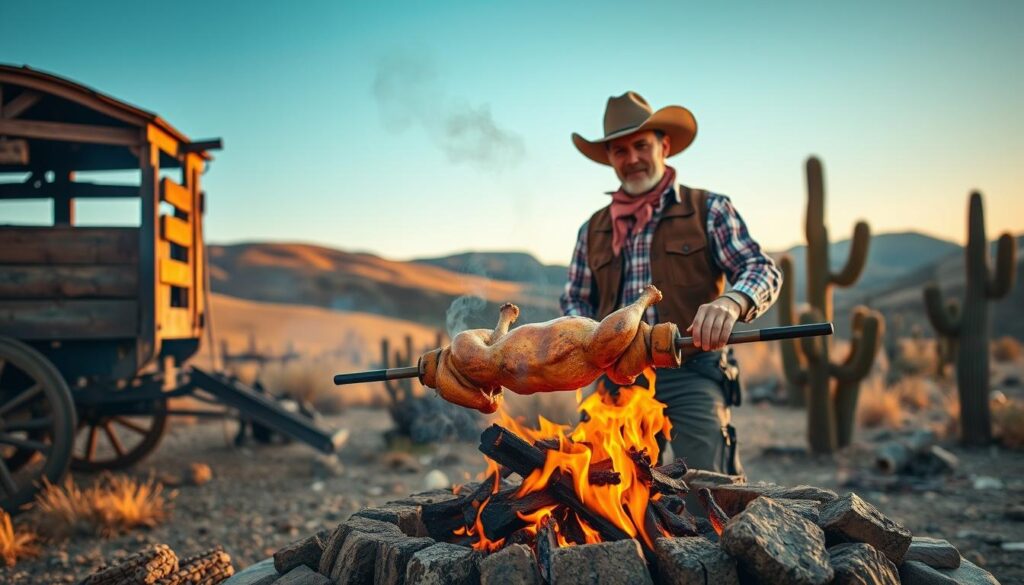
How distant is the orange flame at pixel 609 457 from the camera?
2.77 metres

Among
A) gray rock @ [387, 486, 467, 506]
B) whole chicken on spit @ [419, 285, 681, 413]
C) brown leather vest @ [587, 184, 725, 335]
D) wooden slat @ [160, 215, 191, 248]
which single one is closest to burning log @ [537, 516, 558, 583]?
whole chicken on spit @ [419, 285, 681, 413]

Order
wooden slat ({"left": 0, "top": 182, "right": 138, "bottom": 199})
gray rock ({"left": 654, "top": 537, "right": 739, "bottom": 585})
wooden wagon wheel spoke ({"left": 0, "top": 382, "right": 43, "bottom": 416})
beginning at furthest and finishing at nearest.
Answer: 1. wooden slat ({"left": 0, "top": 182, "right": 138, "bottom": 199})
2. wooden wagon wheel spoke ({"left": 0, "top": 382, "right": 43, "bottom": 416})
3. gray rock ({"left": 654, "top": 537, "right": 739, "bottom": 585})

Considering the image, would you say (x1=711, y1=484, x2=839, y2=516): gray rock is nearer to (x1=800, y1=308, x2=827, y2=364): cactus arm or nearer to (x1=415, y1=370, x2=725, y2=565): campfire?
(x1=415, y1=370, x2=725, y2=565): campfire

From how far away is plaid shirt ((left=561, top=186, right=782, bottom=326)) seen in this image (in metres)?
3.22

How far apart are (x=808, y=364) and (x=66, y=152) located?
911cm

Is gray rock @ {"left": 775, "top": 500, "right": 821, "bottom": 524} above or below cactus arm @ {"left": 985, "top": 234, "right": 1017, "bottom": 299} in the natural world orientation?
below

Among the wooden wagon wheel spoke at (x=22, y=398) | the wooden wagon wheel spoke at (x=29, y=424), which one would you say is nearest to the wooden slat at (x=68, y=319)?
the wooden wagon wheel spoke at (x=22, y=398)

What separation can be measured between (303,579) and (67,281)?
4.81 meters

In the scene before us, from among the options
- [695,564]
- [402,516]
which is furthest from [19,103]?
[695,564]

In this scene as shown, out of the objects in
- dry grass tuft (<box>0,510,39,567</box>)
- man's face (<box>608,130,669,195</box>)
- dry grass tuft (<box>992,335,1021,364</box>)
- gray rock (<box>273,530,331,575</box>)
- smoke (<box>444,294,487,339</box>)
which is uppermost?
man's face (<box>608,130,669,195</box>)

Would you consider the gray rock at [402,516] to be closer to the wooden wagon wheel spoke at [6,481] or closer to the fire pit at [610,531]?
the fire pit at [610,531]

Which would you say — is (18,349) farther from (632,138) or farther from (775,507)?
(775,507)

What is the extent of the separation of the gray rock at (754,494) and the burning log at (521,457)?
724 millimetres

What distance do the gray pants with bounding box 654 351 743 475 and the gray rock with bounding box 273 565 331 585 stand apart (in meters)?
1.77
